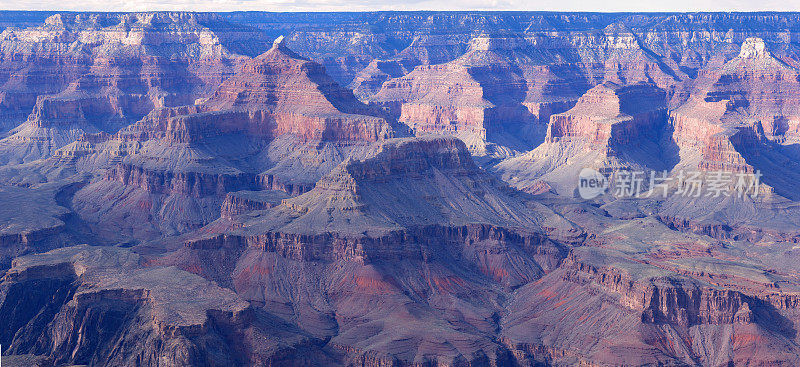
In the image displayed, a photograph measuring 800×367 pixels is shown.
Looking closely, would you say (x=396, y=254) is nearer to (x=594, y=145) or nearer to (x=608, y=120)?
(x=594, y=145)

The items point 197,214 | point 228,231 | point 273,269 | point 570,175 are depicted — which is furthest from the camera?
point 570,175

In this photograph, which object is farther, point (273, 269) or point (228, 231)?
point (228, 231)

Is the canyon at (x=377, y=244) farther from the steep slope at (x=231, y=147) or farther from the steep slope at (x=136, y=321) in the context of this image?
the steep slope at (x=231, y=147)

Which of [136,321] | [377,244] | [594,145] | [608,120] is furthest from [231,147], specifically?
[136,321]

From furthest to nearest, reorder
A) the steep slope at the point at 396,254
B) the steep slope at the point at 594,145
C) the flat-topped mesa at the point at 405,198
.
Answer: the steep slope at the point at 594,145 → the flat-topped mesa at the point at 405,198 → the steep slope at the point at 396,254

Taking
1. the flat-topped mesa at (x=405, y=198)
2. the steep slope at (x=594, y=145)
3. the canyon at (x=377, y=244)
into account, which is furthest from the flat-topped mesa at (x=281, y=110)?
the steep slope at (x=594, y=145)

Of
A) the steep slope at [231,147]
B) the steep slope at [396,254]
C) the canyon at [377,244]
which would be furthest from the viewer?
the steep slope at [231,147]

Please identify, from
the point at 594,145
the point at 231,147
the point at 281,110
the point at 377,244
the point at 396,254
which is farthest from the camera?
the point at 594,145

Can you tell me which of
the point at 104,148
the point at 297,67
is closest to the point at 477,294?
the point at 297,67

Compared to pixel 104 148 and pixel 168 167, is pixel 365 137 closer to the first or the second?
pixel 168 167
